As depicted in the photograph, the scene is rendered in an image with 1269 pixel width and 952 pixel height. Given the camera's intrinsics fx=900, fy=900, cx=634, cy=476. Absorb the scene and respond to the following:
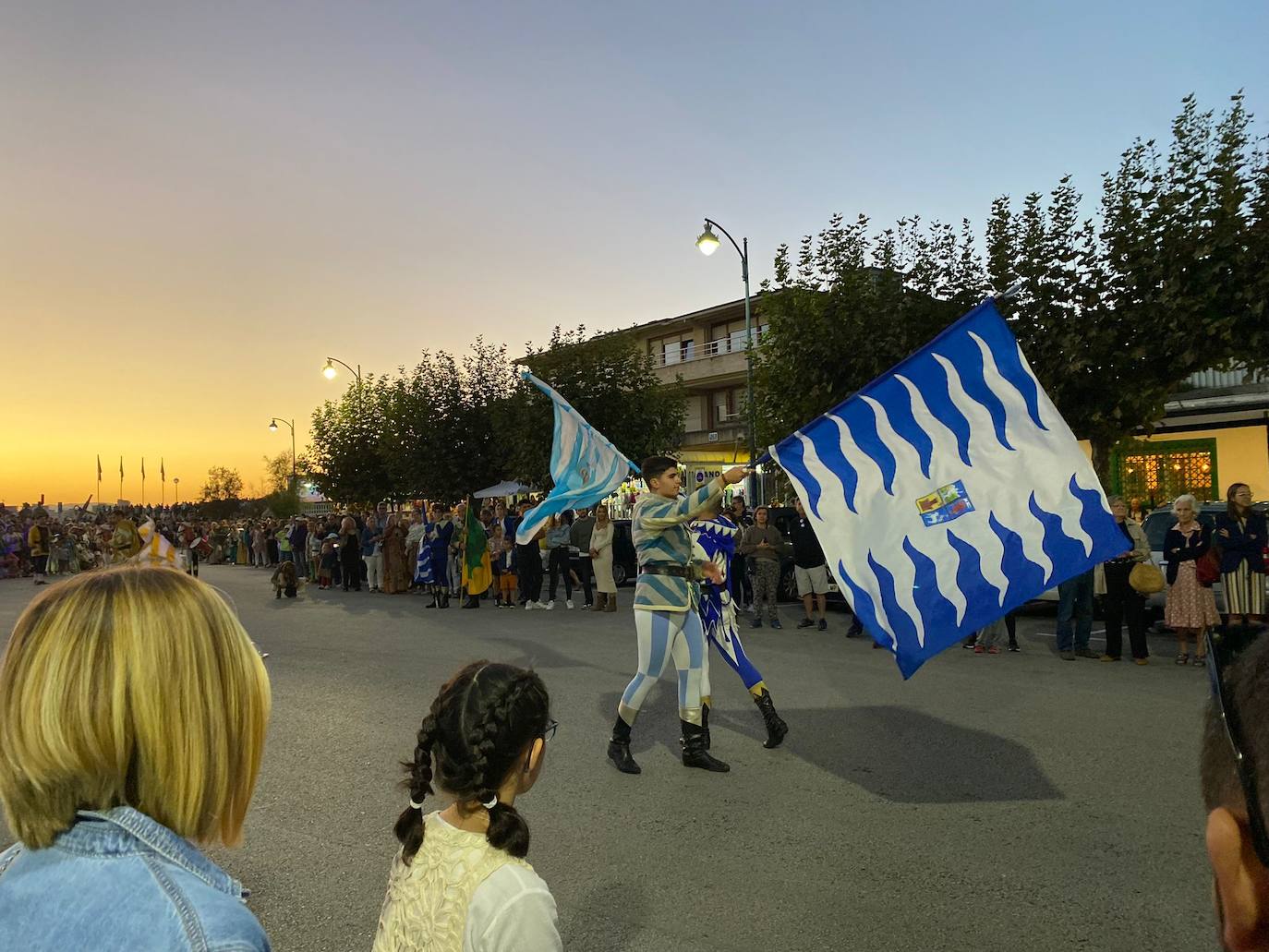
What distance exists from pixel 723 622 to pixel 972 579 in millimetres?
2131

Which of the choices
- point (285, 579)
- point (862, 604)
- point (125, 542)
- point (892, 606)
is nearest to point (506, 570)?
point (285, 579)

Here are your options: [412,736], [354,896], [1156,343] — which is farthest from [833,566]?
[1156,343]

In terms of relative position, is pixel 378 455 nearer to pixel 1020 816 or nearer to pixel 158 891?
pixel 1020 816

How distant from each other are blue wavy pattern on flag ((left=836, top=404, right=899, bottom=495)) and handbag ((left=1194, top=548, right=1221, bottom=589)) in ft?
21.0

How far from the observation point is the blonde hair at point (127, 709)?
1146mm

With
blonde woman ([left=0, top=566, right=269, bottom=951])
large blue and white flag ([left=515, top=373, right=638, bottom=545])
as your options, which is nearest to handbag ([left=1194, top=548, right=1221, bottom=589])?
large blue and white flag ([left=515, top=373, right=638, bottom=545])

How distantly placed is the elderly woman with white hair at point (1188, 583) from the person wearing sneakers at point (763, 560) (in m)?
5.08

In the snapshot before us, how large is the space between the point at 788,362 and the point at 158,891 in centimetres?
1620

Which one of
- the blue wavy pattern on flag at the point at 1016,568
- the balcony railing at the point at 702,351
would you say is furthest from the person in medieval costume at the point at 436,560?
the balcony railing at the point at 702,351

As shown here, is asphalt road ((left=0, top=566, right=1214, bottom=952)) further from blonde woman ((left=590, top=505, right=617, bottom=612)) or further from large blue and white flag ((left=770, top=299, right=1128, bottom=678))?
blonde woman ((left=590, top=505, right=617, bottom=612))

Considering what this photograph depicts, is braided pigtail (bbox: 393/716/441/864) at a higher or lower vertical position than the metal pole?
lower

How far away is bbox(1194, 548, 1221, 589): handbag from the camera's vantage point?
962 centimetres

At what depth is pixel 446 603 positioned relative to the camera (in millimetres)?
17141

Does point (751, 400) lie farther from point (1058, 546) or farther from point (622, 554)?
point (1058, 546)
